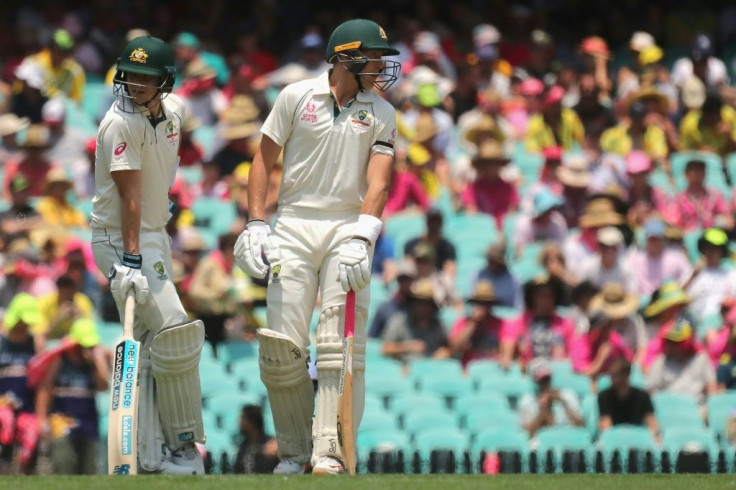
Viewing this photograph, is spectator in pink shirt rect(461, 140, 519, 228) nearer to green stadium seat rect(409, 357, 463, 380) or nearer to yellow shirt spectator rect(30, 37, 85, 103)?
green stadium seat rect(409, 357, 463, 380)

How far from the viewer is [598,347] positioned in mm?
11750

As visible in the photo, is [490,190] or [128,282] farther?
[490,190]

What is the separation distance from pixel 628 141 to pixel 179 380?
8.05 meters

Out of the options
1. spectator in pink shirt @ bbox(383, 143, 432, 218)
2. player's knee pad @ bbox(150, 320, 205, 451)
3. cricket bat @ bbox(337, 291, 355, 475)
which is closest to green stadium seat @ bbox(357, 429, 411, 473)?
player's knee pad @ bbox(150, 320, 205, 451)

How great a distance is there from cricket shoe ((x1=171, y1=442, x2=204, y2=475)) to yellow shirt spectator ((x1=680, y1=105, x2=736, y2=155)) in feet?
27.6

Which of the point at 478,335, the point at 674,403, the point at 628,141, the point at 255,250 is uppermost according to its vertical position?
the point at 628,141

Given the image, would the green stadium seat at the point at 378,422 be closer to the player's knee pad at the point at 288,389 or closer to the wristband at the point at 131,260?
the player's knee pad at the point at 288,389

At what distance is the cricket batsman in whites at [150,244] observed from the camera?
752cm

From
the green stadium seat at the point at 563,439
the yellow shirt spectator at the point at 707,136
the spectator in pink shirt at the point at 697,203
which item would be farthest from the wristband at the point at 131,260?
the yellow shirt spectator at the point at 707,136

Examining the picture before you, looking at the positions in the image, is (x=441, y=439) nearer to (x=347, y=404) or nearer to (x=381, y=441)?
(x=381, y=441)

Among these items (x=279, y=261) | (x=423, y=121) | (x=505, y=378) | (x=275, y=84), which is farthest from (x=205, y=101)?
(x=279, y=261)

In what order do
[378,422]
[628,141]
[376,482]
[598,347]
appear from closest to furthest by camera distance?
[376,482] < [378,422] < [598,347] < [628,141]

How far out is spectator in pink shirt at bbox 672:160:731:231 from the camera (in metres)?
13.9

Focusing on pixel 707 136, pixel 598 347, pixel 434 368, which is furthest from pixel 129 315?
pixel 707 136
